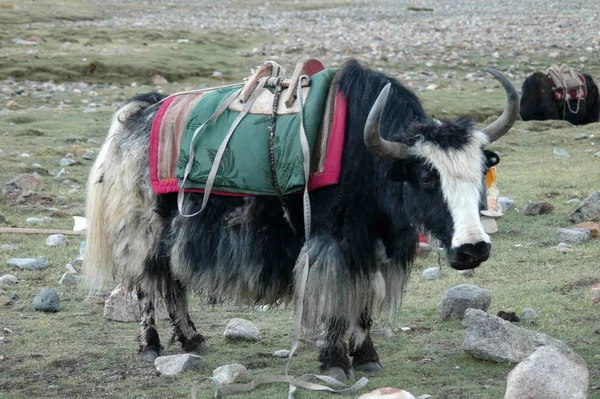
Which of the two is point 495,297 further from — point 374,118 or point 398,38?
point 398,38

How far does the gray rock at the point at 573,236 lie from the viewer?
465cm

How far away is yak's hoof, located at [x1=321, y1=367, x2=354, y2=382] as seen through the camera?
308 cm

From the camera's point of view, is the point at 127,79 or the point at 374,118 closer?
the point at 374,118

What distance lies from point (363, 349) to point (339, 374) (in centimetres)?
16

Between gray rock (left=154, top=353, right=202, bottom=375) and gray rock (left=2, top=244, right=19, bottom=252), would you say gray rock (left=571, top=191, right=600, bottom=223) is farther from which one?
gray rock (left=2, top=244, right=19, bottom=252)

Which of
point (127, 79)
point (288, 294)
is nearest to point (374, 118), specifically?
point (288, 294)

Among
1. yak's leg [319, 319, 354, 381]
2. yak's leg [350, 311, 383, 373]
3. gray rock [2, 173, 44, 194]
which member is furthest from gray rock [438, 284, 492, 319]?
→ gray rock [2, 173, 44, 194]

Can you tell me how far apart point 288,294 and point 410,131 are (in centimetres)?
74

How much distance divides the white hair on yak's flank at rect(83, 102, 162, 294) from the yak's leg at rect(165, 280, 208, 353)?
13 cm

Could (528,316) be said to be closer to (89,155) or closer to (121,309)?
(121,309)

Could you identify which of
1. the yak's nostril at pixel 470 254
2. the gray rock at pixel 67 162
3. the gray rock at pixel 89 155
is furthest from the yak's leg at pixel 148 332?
the gray rock at pixel 89 155

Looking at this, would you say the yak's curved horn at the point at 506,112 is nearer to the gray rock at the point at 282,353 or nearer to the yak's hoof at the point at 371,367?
the yak's hoof at the point at 371,367

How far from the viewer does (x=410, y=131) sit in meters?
2.93

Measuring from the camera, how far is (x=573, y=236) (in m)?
4.66
